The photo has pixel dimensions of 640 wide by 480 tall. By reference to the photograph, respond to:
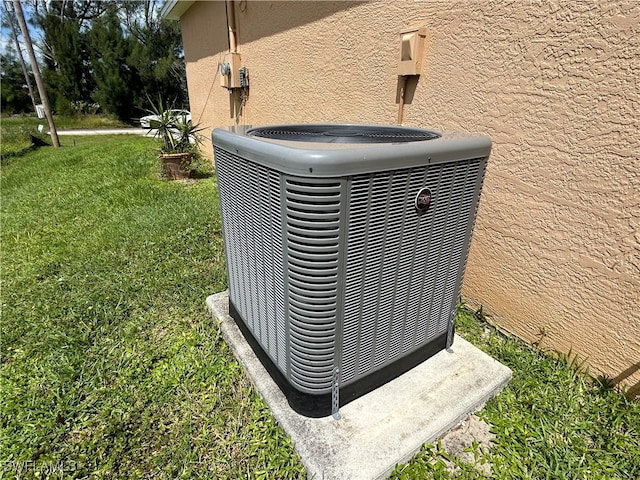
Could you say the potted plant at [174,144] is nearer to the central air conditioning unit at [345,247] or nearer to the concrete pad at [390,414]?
the central air conditioning unit at [345,247]

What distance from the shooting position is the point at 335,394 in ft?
4.40

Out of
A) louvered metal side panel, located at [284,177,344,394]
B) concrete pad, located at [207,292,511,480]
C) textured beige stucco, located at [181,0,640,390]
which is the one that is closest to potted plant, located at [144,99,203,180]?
textured beige stucco, located at [181,0,640,390]

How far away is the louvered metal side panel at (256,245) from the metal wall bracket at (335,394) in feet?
0.68

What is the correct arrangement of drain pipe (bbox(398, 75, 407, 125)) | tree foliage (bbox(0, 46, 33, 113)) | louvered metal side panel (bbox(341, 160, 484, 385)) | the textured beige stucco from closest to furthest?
louvered metal side panel (bbox(341, 160, 484, 385)), the textured beige stucco, drain pipe (bbox(398, 75, 407, 125)), tree foliage (bbox(0, 46, 33, 113))

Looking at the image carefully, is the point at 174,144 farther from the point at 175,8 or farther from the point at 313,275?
the point at 313,275

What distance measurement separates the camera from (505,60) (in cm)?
163

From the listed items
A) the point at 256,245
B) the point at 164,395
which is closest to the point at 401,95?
the point at 256,245

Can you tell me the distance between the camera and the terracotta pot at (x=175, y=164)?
5.35m

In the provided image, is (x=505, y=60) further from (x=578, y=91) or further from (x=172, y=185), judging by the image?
(x=172, y=185)

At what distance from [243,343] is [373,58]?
6.76ft

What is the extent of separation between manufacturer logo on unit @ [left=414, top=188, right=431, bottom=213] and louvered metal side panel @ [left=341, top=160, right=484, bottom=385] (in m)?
0.02

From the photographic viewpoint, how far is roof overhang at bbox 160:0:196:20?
5.84 meters

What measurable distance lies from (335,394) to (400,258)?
0.59 meters

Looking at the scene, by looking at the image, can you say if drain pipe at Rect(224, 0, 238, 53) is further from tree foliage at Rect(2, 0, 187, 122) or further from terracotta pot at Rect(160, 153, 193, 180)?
tree foliage at Rect(2, 0, 187, 122)
